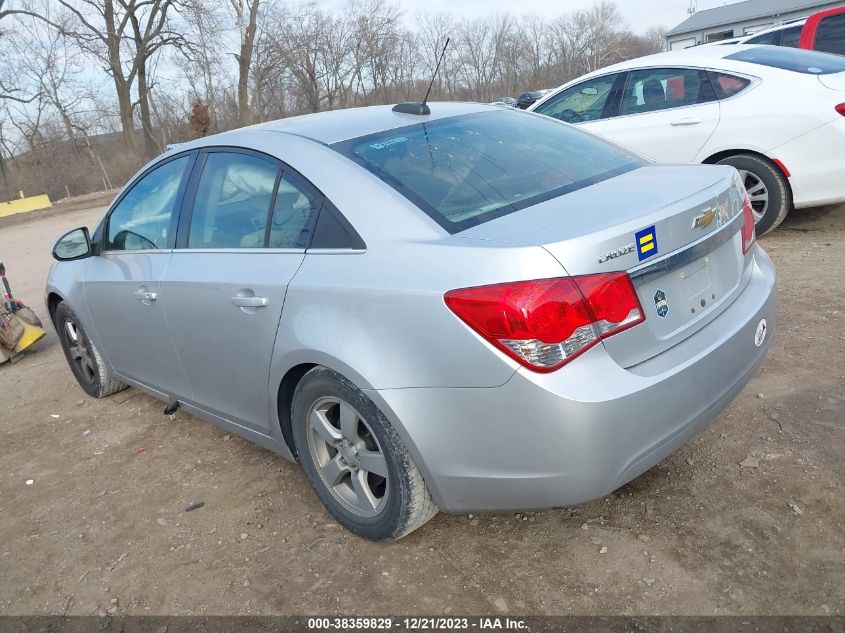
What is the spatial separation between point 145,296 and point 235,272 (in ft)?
2.75

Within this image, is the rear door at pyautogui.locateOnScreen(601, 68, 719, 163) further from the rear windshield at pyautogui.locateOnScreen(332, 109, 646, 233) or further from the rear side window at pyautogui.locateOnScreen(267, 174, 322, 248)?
the rear side window at pyautogui.locateOnScreen(267, 174, 322, 248)

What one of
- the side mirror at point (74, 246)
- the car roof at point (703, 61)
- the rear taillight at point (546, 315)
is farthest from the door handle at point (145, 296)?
the car roof at point (703, 61)

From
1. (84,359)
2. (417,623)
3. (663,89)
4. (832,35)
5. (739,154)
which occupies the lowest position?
(417,623)

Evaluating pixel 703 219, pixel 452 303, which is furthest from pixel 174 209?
pixel 703 219

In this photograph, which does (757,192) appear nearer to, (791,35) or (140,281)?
(791,35)

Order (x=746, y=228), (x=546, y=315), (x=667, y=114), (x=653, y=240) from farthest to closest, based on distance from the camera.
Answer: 1. (x=667, y=114)
2. (x=746, y=228)
3. (x=653, y=240)
4. (x=546, y=315)

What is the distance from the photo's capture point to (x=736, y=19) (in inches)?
1570

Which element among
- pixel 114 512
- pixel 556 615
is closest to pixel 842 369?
pixel 556 615

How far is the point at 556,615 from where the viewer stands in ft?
7.39

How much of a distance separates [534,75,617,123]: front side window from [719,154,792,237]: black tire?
1.45 m

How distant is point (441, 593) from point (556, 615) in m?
0.41

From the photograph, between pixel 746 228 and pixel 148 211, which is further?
pixel 148 211

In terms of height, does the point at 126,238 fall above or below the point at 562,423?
above

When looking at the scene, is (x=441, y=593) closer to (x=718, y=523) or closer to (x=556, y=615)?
(x=556, y=615)
